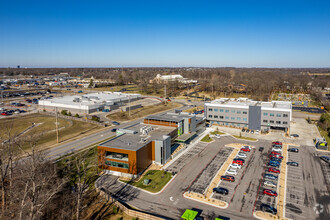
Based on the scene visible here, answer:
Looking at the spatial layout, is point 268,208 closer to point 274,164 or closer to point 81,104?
point 274,164

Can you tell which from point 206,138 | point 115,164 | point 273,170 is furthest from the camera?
point 206,138

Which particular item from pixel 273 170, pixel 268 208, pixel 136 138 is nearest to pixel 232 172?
pixel 273 170

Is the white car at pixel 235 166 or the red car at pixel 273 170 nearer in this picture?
the red car at pixel 273 170

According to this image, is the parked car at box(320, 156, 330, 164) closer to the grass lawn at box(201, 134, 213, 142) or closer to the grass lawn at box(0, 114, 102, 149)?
the grass lawn at box(201, 134, 213, 142)

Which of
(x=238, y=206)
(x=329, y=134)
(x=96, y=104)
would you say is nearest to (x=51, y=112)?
(x=96, y=104)

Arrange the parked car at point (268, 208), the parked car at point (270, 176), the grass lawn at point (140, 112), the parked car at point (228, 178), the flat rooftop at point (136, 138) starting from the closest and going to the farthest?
the parked car at point (268, 208), the parked car at point (228, 178), the parked car at point (270, 176), the flat rooftop at point (136, 138), the grass lawn at point (140, 112)

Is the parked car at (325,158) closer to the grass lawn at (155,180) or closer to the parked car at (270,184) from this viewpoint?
the parked car at (270,184)

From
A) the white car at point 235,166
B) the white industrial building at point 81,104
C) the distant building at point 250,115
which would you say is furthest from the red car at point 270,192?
the white industrial building at point 81,104

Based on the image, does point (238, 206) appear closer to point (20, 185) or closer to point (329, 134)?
point (20, 185)
